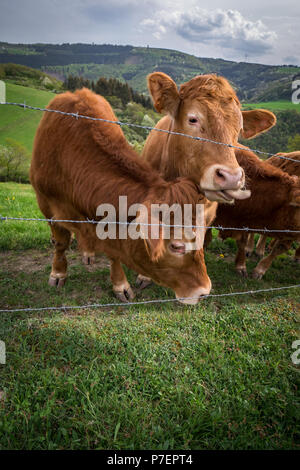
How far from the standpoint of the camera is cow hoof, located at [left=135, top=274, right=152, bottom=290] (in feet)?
15.6

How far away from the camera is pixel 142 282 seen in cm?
477

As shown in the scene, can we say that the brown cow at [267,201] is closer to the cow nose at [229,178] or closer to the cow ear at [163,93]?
the cow ear at [163,93]

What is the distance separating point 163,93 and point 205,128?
0.71 m

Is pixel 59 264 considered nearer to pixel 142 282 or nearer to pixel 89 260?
pixel 89 260

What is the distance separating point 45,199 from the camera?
3754 millimetres

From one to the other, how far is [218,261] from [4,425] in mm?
4603

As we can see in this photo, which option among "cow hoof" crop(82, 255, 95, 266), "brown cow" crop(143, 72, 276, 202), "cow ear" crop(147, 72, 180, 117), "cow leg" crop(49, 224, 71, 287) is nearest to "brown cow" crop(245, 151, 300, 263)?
"brown cow" crop(143, 72, 276, 202)

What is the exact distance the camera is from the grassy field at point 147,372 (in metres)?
2.26

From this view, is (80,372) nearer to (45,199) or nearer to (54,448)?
(54,448)

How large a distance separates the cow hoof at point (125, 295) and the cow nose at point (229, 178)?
2467mm

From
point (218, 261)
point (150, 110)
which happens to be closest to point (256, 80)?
point (150, 110)

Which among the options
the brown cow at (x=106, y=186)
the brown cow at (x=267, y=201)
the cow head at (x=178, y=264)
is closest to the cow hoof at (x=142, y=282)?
the brown cow at (x=267, y=201)

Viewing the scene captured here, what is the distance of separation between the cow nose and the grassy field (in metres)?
1.82
